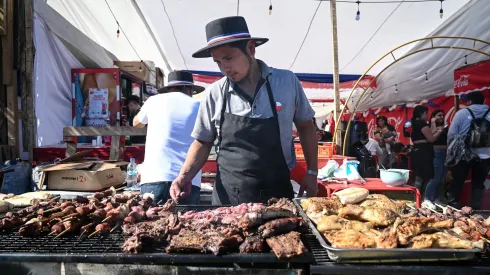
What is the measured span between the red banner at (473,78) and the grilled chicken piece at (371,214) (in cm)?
722

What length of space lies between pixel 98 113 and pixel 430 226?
7.92 metres

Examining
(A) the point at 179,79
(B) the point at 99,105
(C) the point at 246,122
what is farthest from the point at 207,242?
(B) the point at 99,105

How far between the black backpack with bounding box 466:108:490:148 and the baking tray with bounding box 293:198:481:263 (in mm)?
6151

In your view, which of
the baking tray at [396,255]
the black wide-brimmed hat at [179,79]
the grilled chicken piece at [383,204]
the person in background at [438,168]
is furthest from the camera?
the person in background at [438,168]

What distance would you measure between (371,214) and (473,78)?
303 inches

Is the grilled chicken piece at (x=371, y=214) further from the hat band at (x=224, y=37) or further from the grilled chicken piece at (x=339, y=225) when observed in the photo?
the hat band at (x=224, y=37)

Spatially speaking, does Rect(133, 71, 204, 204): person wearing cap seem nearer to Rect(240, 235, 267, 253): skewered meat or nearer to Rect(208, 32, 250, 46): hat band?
Rect(208, 32, 250, 46): hat band

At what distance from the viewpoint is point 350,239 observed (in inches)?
58.7

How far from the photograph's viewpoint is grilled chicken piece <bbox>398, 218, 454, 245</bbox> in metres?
1.51

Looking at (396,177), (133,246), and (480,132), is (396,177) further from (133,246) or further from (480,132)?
(480,132)

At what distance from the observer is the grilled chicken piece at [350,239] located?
4.75ft

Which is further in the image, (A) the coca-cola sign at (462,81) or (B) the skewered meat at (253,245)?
(A) the coca-cola sign at (462,81)

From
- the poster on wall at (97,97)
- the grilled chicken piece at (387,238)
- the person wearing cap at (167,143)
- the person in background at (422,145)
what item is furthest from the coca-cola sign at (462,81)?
the poster on wall at (97,97)

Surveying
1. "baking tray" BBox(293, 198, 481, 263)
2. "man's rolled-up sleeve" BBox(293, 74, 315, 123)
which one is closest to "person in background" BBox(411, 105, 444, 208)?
"man's rolled-up sleeve" BBox(293, 74, 315, 123)
